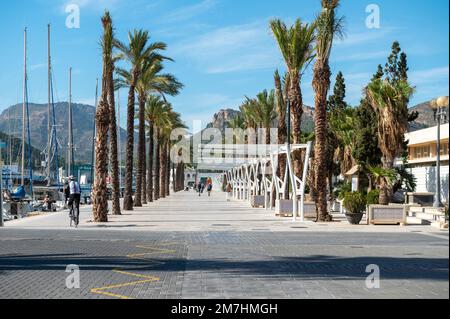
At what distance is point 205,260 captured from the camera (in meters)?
14.4

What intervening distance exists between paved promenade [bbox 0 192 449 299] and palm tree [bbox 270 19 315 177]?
10.5 m

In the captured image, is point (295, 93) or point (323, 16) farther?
point (295, 93)

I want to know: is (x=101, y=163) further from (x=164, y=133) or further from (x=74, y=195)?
(x=164, y=133)

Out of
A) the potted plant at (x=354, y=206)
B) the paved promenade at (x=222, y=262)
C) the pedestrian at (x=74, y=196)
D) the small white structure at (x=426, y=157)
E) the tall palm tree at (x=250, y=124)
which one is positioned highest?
the tall palm tree at (x=250, y=124)

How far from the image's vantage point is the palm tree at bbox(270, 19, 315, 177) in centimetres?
3097

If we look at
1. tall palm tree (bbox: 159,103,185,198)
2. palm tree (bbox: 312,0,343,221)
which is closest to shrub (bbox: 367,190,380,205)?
palm tree (bbox: 312,0,343,221)

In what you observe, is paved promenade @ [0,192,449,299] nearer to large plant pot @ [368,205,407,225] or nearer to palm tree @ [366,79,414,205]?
large plant pot @ [368,205,407,225]

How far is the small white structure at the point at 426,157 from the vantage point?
44.9m

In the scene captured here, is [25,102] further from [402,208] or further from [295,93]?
[402,208]

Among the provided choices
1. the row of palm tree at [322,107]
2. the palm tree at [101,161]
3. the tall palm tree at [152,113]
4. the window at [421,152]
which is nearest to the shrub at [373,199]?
the row of palm tree at [322,107]

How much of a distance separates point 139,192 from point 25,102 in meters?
12.8

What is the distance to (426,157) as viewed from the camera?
61.7 metres

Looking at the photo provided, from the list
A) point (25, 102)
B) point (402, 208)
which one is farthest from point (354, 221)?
point (25, 102)

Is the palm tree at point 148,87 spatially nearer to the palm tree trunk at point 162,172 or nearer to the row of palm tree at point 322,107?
the row of palm tree at point 322,107
